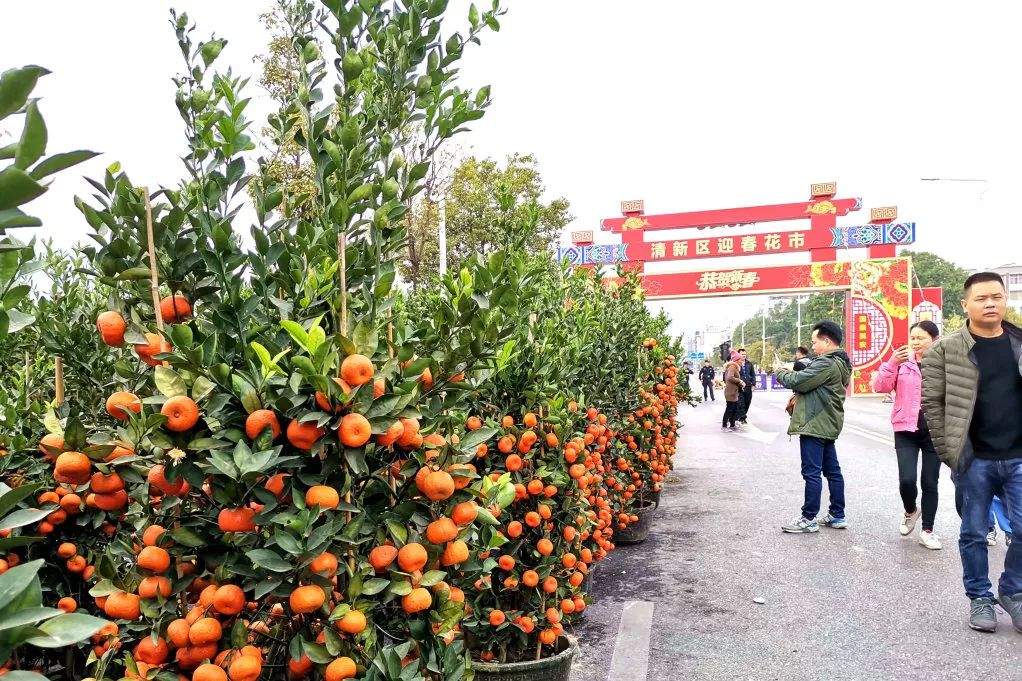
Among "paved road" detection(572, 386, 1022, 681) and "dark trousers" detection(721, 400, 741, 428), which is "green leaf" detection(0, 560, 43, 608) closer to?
"paved road" detection(572, 386, 1022, 681)

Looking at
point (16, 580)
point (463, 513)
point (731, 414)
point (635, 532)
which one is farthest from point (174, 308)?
point (731, 414)

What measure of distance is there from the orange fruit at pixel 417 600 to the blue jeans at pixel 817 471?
5352 mm

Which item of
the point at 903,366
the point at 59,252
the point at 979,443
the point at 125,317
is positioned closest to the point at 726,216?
the point at 903,366

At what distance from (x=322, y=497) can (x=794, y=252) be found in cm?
2704

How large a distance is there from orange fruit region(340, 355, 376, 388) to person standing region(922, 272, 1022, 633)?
158 inches

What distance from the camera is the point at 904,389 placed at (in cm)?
586

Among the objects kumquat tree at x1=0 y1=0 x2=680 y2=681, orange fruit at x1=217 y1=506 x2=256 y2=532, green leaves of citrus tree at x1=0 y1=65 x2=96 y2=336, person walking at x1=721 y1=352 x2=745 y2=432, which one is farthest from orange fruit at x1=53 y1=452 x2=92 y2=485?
person walking at x1=721 y1=352 x2=745 y2=432

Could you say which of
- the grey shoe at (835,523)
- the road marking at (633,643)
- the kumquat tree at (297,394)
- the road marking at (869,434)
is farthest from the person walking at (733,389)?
the kumquat tree at (297,394)

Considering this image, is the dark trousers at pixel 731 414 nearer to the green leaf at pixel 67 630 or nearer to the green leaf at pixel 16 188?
the green leaf at pixel 67 630

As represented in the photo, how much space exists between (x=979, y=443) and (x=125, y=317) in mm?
4538

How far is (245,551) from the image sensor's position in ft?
5.06

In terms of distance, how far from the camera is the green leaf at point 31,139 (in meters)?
0.71

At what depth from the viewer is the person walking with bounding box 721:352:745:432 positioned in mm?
14523

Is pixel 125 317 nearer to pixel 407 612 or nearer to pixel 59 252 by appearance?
pixel 407 612
